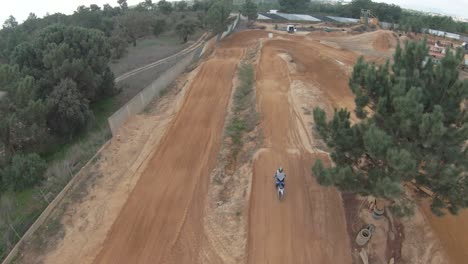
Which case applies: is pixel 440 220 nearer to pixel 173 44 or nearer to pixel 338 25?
pixel 173 44

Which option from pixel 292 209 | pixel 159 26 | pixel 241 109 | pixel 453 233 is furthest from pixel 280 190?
pixel 159 26

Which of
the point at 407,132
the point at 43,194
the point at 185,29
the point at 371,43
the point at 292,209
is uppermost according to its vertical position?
the point at 185,29

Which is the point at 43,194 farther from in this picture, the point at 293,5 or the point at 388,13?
the point at 293,5

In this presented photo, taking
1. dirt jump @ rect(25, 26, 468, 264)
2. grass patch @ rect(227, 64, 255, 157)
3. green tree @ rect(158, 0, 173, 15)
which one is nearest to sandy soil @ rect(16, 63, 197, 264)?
dirt jump @ rect(25, 26, 468, 264)

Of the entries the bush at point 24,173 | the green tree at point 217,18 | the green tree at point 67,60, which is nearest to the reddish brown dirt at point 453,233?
the bush at point 24,173

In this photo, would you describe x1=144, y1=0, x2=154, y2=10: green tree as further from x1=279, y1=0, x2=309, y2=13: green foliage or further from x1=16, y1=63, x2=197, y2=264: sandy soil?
x1=16, y1=63, x2=197, y2=264: sandy soil

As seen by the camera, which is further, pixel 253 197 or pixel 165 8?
pixel 165 8
